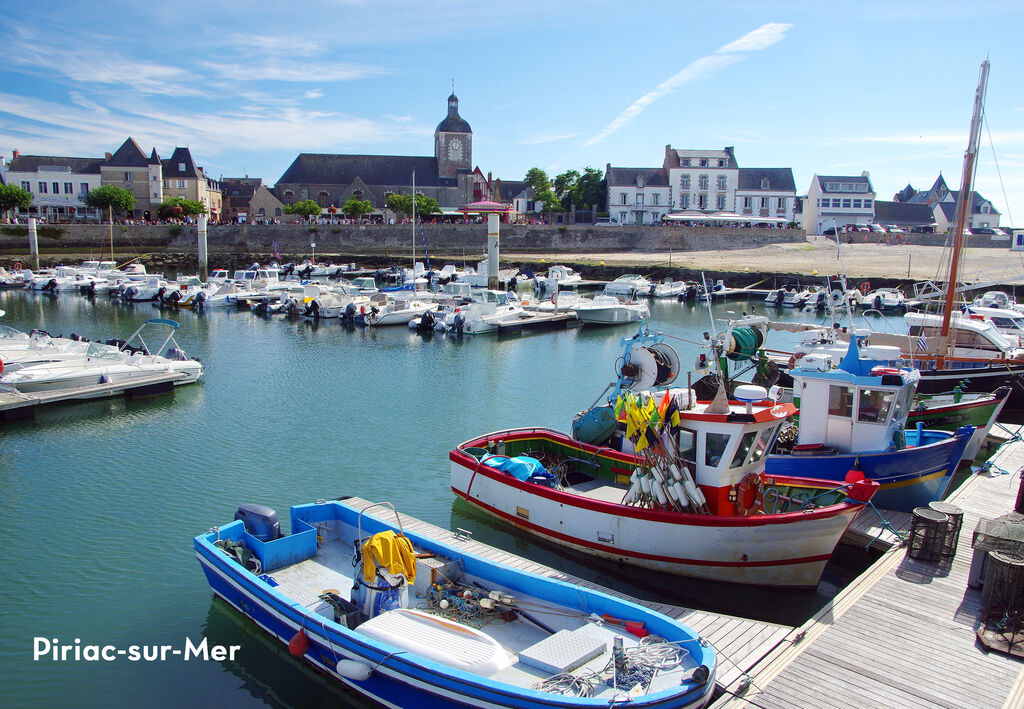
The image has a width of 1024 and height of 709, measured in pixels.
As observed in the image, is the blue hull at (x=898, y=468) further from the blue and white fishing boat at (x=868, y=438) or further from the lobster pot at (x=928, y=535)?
the lobster pot at (x=928, y=535)

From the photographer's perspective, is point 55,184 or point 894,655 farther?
point 55,184

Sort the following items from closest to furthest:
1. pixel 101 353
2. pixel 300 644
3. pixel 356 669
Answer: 1. pixel 356 669
2. pixel 300 644
3. pixel 101 353

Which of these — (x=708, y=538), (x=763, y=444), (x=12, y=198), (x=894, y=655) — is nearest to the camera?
(x=894, y=655)

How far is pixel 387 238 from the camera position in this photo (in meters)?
78.8

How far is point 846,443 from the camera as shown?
46.3ft

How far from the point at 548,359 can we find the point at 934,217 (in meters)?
84.6

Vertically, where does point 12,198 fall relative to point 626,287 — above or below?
above

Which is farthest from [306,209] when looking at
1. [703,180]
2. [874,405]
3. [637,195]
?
[874,405]

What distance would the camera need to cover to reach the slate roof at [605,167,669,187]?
3548 inches

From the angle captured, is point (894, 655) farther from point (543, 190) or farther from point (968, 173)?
point (543, 190)

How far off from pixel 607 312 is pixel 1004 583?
34323mm

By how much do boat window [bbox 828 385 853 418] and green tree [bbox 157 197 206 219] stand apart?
256ft

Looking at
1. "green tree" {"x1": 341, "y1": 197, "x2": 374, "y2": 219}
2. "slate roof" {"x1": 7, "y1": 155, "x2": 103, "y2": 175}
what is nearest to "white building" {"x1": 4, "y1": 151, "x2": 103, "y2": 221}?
"slate roof" {"x1": 7, "y1": 155, "x2": 103, "y2": 175}

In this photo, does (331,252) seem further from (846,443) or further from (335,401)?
(846,443)
